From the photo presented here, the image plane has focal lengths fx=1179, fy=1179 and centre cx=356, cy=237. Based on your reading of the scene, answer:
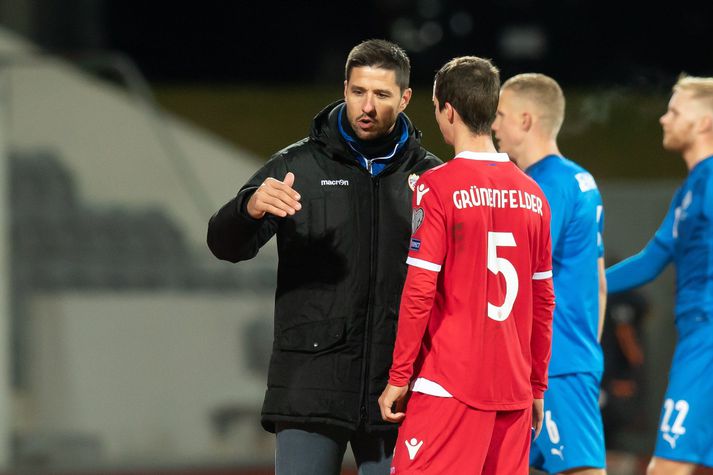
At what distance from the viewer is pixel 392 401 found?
121 inches

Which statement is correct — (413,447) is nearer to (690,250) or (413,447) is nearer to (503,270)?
(503,270)

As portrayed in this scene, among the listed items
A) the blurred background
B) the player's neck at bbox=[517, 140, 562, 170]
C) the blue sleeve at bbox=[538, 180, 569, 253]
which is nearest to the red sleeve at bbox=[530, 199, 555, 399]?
the blue sleeve at bbox=[538, 180, 569, 253]

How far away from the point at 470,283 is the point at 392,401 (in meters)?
0.37

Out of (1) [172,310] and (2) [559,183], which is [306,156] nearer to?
(2) [559,183]

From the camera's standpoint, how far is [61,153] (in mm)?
8188

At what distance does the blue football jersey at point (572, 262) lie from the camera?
166 inches

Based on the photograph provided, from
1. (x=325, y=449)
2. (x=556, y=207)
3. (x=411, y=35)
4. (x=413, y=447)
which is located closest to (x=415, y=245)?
(x=413, y=447)

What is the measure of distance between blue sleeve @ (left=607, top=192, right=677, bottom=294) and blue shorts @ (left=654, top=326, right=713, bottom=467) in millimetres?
357

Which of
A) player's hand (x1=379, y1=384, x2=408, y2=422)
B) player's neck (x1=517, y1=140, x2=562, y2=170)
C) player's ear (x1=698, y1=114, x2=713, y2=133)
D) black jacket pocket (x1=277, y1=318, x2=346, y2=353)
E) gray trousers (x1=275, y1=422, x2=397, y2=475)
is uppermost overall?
player's ear (x1=698, y1=114, x2=713, y2=133)

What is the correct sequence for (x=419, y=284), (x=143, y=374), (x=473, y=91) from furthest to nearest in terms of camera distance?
(x=143, y=374) < (x=473, y=91) < (x=419, y=284)

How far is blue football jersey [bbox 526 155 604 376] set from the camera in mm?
4215

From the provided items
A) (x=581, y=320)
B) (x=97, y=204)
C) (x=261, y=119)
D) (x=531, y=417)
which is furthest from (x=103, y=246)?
(x=531, y=417)

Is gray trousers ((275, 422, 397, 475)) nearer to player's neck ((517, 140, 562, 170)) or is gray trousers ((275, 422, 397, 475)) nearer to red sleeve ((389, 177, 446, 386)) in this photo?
red sleeve ((389, 177, 446, 386))

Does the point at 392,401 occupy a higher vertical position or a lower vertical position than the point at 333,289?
lower
